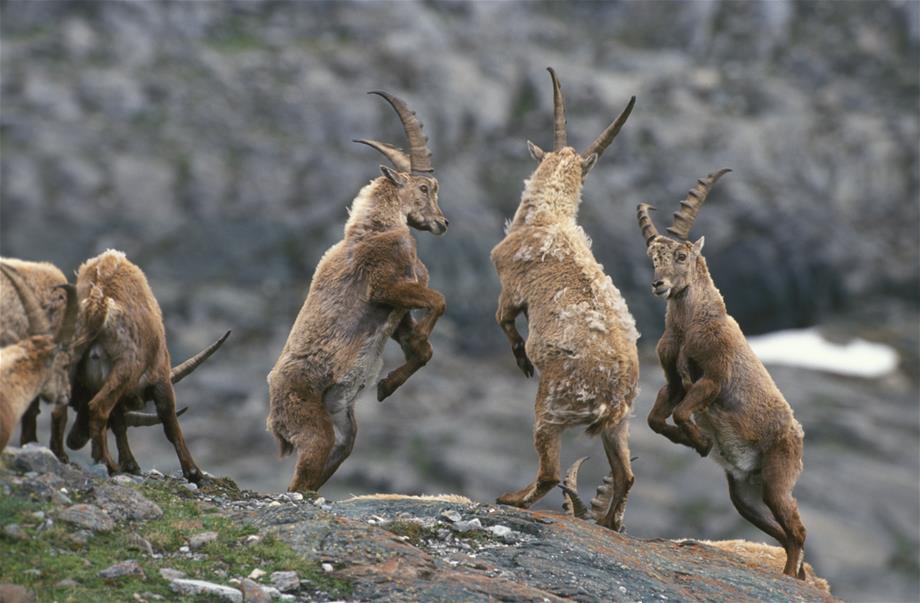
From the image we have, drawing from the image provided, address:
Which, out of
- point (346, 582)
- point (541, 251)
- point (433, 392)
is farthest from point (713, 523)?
point (346, 582)

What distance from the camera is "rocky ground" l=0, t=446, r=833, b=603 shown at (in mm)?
9797

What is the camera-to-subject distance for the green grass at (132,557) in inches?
376

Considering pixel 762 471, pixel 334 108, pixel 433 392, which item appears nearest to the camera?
pixel 762 471

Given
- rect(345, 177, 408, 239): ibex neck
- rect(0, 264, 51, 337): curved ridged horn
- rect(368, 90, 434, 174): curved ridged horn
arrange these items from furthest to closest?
rect(368, 90, 434, 174): curved ridged horn → rect(345, 177, 408, 239): ibex neck → rect(0, 264, 51, 337): curved ridged horn

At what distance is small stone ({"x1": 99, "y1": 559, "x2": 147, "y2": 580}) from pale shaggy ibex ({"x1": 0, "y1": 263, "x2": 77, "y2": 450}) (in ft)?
4.14

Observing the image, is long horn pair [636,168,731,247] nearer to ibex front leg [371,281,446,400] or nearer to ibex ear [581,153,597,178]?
ibex ear [581,153,597,178]

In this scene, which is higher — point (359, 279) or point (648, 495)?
point (648, 495)

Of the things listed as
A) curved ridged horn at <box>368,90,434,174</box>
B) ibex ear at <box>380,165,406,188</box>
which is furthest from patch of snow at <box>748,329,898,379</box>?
ibex ear at <box>380,165,406,188</box>

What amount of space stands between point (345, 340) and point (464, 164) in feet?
189

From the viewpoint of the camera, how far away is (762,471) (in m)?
13.6

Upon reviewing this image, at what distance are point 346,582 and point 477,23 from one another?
68.9 meters

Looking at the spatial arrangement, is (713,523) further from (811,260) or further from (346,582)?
(346,582)

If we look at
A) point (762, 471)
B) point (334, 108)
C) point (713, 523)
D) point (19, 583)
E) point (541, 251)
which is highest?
point (334, 108)

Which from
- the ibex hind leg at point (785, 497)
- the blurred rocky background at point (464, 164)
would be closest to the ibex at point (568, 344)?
the ibex hind leg at point (785, 497)
